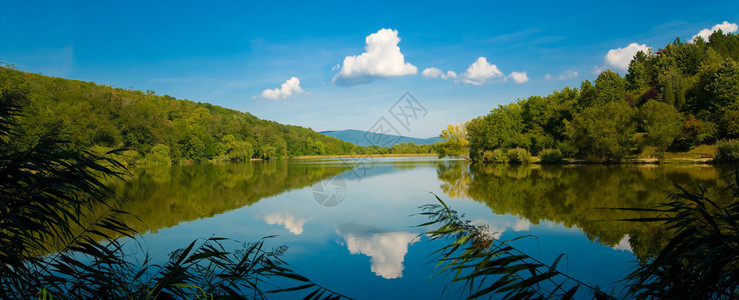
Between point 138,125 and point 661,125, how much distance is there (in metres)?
68.3

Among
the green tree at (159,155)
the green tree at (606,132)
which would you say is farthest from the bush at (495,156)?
the green tree at (159,155)

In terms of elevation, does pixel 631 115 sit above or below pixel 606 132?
above

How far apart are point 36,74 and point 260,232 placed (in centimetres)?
7953

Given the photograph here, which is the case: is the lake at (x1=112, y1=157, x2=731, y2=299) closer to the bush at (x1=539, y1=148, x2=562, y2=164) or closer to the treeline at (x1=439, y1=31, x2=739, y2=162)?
the treeline at (x1=439, y1=31, x2=739, y2=162)

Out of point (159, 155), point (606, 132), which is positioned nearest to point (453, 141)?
point (606, 132)

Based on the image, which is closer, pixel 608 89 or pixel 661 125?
pixel 661 125

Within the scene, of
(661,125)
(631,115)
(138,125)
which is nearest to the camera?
(661,125)

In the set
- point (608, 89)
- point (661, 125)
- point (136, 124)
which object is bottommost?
point (661, 125)

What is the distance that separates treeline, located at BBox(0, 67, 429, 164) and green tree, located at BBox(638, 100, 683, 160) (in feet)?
84.2

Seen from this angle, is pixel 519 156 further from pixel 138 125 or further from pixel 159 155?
pixel 138 125

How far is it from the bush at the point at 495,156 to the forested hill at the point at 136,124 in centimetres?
1674

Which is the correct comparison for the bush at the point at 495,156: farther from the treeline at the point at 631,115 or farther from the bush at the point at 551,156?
the bush at the point at 551,156

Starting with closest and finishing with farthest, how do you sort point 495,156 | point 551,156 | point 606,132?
point 606,132 → point 551,156 → point 495,156

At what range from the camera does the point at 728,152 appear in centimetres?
2647
